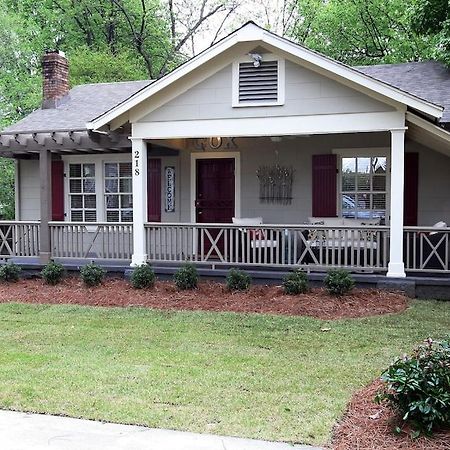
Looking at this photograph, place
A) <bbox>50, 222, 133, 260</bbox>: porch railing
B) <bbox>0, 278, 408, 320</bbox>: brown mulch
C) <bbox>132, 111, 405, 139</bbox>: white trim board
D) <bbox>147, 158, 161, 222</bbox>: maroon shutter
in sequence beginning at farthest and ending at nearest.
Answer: <bbox>147, 158, 161, 222</bbox>: maroon shutter, <bbox>50, 222, 133, 260</bbox>: porch railing, <bbox>132, 111, 405, 139</bbox>: white trim board, <bbox>0, 278, 408, 320</bbox>: brown mulch

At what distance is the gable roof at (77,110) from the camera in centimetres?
1202

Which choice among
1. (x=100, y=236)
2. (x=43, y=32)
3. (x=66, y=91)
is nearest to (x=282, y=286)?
(x=100, y=236)

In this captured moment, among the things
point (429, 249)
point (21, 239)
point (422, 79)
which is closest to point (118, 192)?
point (21, 239)

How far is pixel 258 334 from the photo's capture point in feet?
23.4

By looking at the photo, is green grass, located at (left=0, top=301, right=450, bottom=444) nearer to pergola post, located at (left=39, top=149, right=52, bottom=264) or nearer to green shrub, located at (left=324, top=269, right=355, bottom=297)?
green shrub, located at (left=324, top=269, right=355, bottom=297)

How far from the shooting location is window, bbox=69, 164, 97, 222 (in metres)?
12.8

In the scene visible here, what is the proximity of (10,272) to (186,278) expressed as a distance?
3669mm

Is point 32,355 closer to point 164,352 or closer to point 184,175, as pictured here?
point 164,352

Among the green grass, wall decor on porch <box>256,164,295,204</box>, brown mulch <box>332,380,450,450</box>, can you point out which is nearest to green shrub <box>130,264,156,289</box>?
the green grass

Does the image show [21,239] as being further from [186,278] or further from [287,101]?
[287,101]

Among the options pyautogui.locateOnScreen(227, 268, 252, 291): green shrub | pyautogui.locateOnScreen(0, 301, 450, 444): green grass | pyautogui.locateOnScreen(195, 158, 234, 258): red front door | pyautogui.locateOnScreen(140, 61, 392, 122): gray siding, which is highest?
pyautogui.locateOnScreen(140, 61, 392, 122): gray siding

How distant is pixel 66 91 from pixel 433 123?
9.02 metres

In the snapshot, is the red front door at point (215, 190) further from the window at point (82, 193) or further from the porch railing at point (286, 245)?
the window at point (82, 193)

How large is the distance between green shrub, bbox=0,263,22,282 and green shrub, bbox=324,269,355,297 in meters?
5.99
